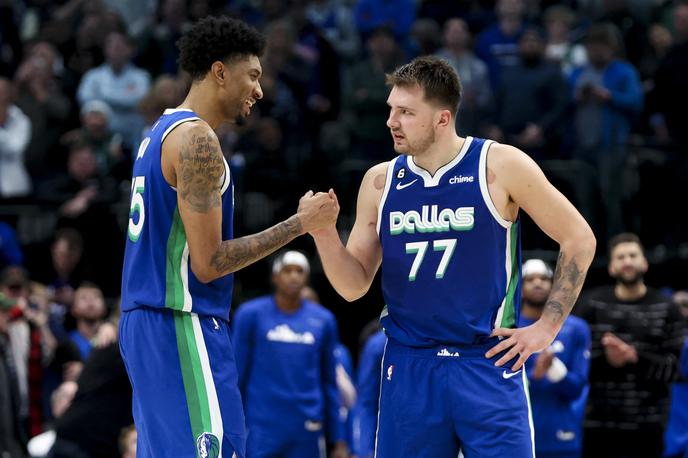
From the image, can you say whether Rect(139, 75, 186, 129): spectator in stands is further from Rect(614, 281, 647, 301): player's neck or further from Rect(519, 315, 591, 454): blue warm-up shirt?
Rect(614, 281, 647, 301): player's neck

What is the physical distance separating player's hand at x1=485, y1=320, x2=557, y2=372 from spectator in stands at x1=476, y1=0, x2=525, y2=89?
904 centimetres

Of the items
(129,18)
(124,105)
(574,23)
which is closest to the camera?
(124,105)

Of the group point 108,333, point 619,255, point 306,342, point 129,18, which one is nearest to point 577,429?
point 619,255

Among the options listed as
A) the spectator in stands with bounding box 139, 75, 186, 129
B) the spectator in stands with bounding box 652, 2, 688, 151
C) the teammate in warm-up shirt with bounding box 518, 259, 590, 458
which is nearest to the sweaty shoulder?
the teammate in warm-up shirt with bounding box 518, 259, 590, 458

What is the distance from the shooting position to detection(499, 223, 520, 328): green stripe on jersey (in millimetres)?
5879

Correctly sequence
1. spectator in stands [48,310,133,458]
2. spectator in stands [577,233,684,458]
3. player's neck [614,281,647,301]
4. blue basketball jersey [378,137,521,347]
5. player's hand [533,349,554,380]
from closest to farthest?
1. blue basketball jersey [378,137,521,347]
2. spectator in stands [48,310,133,458]
3. player's hand [533,349,554,380]
4. spectator in stands [577,233,684,458]
5. player's neck [614,281,647,301]

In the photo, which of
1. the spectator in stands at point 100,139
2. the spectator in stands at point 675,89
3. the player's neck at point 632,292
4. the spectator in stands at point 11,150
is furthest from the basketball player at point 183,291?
the spectator in stands at point 675,89

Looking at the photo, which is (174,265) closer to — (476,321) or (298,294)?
(476,321)

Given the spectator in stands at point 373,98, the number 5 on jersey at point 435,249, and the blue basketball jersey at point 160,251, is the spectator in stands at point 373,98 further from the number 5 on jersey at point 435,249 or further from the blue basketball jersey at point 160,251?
the blue basketball jersey at point 160,251

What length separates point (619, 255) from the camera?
Answer: 1044cm

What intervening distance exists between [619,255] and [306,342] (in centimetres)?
285

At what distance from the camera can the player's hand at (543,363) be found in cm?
931

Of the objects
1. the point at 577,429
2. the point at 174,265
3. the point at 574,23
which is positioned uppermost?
the point at 574,23

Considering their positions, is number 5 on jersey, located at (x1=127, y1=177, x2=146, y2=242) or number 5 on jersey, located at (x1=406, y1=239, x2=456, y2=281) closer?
number 5 on jersey, located at (x1=127, y1=177, x2=146, y2=242)
